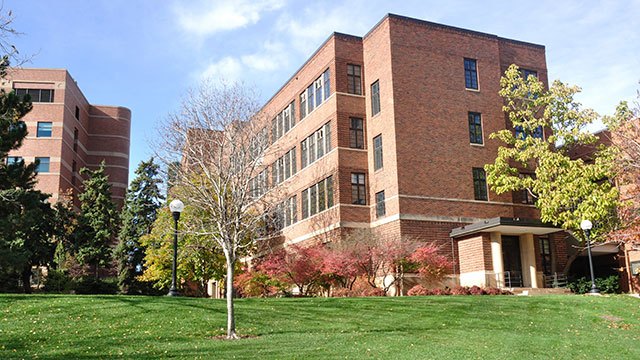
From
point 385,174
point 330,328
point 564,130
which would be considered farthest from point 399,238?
point 330,328

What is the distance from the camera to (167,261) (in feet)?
116

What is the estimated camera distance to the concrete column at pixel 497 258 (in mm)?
29266

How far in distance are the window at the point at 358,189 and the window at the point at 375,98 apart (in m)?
3.47

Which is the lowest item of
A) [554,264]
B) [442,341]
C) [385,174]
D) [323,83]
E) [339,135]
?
[442,341]

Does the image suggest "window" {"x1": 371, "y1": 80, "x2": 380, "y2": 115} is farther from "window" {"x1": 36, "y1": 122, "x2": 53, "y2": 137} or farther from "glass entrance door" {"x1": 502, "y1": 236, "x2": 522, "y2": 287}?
"window" {"x1": 36, "y1": 122, "x2": 53, "y2": 137}

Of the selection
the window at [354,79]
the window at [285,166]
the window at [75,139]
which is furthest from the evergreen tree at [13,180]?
the window at [75,139]

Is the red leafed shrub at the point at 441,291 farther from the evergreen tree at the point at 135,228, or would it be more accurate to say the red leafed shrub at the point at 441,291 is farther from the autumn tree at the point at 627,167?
the evergreen tree at the point at 135,228

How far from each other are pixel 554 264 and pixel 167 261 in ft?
66.8

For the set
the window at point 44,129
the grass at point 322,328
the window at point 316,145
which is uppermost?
the window at point 44,129

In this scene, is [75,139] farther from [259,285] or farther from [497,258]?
[497,258]

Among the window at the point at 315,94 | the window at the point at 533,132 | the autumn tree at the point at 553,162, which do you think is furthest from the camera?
the window at the point at 315,94

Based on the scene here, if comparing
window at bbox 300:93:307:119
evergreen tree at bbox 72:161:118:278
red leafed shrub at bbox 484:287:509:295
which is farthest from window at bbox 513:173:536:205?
evergreen tree at bbox 72:161:118:278

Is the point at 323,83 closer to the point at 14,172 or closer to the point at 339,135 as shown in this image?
the point at 339,135

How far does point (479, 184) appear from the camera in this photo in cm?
3331
